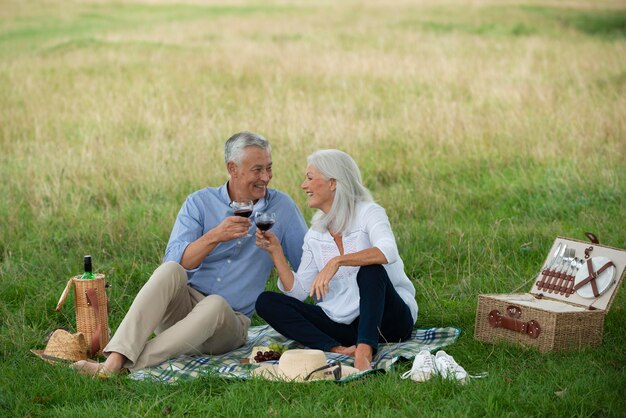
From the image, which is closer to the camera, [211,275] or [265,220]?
[265,220]

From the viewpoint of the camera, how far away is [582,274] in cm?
595

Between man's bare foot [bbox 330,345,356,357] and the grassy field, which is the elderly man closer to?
the grassy field

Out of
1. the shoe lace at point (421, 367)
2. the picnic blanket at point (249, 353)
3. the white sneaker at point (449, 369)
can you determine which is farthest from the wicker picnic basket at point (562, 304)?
the shoe lace at point (421, 367)

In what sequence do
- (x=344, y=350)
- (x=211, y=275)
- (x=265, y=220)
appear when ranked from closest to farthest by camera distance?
(x=265, y=220)
(x=344, y=350)
(x=211, y=275)

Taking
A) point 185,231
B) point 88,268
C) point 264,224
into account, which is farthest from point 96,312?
point 264,224

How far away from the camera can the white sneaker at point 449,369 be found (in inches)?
196

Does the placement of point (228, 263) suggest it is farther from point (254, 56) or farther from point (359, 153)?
point (254, 56)

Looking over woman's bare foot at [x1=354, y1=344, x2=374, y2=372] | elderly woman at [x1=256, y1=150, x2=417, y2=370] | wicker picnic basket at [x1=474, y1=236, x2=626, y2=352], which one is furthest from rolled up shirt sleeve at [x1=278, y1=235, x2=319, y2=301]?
wicker picnic basket at [x1=474, y1=236, x2=626, y2=352]

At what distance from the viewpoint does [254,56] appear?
19.5 m

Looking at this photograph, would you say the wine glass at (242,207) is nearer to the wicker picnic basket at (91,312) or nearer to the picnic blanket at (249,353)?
the picnic blanket at (249,353)

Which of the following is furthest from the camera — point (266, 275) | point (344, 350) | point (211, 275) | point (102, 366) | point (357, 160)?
point (357, 160)

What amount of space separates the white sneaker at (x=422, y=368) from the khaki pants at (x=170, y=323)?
1250mm

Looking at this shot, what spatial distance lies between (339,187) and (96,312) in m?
1.73

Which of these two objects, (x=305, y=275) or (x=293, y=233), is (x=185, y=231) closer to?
(x=293, y=233)
